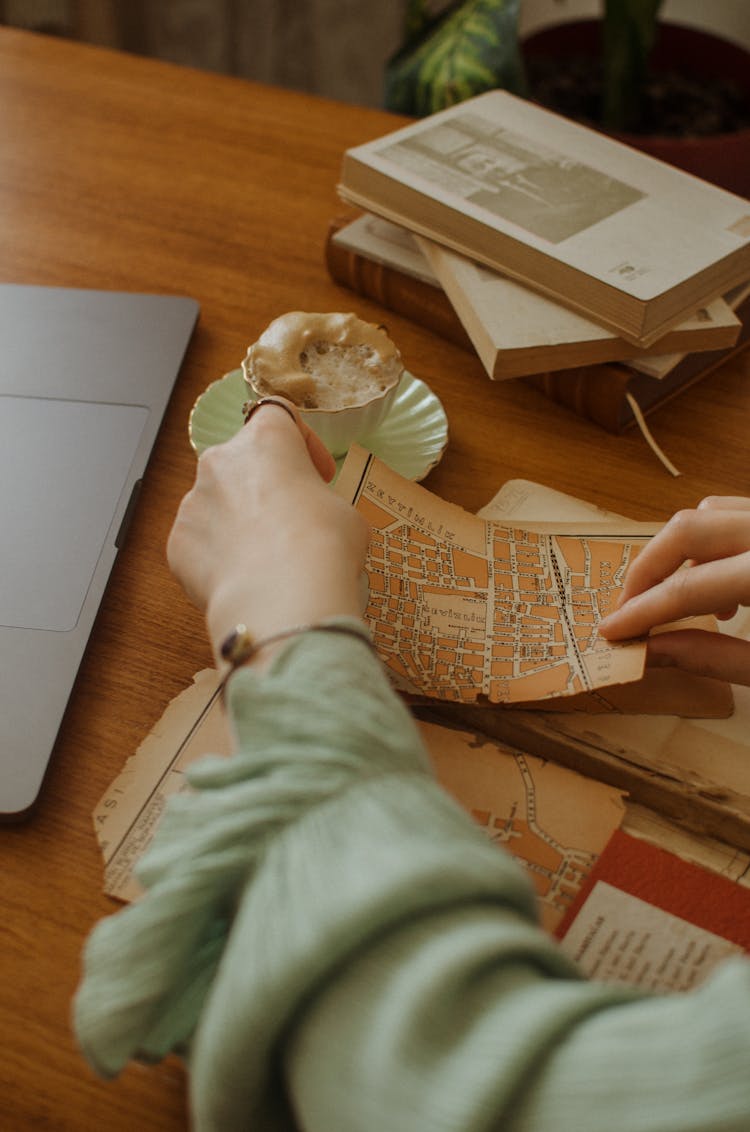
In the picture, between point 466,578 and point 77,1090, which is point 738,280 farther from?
point 77,1090

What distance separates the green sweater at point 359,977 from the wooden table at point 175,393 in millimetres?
92

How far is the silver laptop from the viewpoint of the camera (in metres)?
0.57

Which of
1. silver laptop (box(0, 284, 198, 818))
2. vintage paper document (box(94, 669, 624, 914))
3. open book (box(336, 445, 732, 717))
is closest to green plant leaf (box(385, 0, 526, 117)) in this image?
silver laptop (box(0, 284, 198, 818))

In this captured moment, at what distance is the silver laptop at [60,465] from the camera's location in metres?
0.57

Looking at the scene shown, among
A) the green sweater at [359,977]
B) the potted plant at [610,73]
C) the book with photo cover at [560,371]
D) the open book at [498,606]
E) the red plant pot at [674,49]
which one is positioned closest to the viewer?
the green sweater at [359,977]

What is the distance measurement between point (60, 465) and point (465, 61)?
71cm

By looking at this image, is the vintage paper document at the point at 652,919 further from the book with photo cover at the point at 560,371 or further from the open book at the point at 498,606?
Answer: the book with photo cover at the point at 560,371

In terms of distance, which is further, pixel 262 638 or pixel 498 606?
pixel 498 606

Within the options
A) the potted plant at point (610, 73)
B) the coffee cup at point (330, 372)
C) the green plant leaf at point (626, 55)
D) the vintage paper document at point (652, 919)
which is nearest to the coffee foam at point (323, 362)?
the coffee cup at point (330, 372)

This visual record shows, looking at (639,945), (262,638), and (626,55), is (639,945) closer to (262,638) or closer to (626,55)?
(262,638)

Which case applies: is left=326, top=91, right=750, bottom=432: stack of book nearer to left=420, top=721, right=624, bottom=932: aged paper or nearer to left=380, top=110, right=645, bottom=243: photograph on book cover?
left=380, top=110, right=645, bottom=243: photograph on book cover

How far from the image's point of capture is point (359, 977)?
0.35 metres

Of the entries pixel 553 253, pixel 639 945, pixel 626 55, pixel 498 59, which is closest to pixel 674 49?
pixel 626 55

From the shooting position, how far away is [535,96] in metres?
1.22
